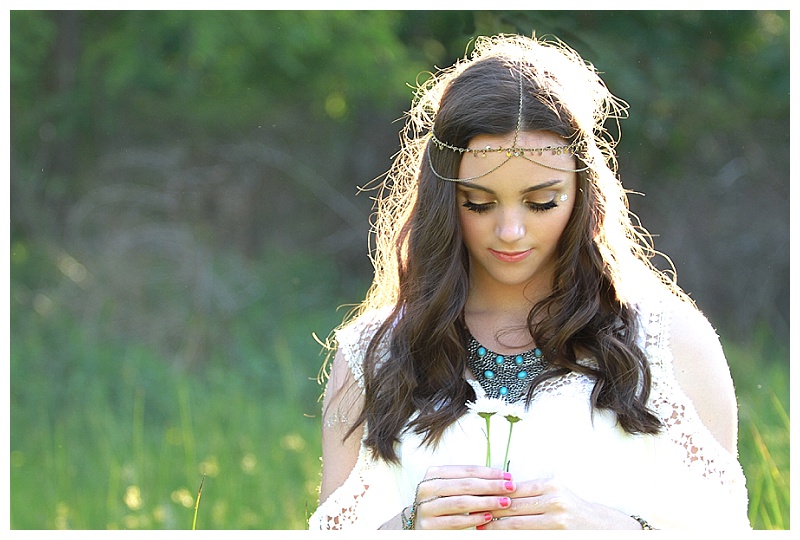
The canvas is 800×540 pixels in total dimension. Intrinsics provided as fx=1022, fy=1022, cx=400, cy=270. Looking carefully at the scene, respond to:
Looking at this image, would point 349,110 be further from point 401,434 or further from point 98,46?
point 401,434

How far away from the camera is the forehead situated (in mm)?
1887

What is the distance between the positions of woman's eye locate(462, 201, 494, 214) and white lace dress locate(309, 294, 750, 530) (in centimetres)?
36

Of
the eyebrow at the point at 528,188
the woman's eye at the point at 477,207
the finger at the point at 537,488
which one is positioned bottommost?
the finger at the point at 537,488

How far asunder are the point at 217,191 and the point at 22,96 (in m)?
1.37

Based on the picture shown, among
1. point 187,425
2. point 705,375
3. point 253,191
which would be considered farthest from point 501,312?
point 253,191

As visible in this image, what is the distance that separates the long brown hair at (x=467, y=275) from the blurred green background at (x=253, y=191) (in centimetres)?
271

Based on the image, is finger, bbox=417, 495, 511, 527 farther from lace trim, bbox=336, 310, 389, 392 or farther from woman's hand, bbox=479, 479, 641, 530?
lace trim, bbox=336, 310, 389, 392

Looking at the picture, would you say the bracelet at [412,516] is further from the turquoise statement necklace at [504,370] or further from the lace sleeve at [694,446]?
the lace sleeve at [694,446]

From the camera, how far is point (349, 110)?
649 centimetres

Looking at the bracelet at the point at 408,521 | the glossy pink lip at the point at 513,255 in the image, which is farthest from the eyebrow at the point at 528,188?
the bracelet at the point at 408,521

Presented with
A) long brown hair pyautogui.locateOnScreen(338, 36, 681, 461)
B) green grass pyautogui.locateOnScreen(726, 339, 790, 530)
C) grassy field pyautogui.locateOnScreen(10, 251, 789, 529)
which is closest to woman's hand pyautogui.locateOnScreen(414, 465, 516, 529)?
long brown hair pyautogui.locateOnScreen(338, 36, 681, 461)

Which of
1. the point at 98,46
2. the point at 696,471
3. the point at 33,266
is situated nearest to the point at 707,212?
the point at 98,46

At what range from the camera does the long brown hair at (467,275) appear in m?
1.94

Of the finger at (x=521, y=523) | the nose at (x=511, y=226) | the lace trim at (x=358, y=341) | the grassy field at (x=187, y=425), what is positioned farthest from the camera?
the grassy field at (x=187, y=425)
